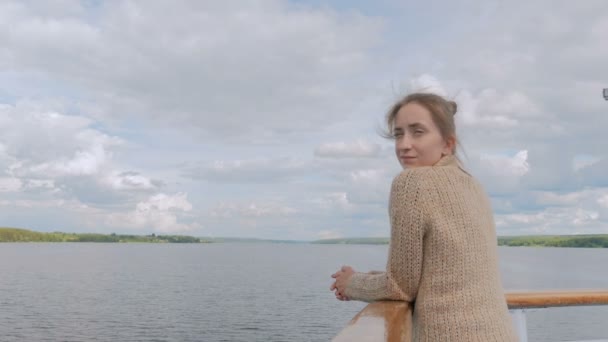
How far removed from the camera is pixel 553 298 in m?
2.64

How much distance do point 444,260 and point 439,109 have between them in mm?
420

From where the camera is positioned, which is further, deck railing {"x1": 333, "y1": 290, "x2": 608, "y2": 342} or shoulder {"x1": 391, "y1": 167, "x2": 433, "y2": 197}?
shoulder {"x1": 391, "y1": 167, "x2": 433, "y2": 197}

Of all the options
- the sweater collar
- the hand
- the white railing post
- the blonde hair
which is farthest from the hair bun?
the white railing post

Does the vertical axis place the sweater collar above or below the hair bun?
below

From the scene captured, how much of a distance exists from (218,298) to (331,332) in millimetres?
14081

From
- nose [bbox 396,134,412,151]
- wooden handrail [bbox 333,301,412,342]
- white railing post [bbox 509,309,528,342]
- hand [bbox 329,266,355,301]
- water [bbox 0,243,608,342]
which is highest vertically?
nose [bbox 396,134,412,151]

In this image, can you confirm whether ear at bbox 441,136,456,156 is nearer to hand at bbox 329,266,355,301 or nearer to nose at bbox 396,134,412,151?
nose at bbox 396,134,412,151

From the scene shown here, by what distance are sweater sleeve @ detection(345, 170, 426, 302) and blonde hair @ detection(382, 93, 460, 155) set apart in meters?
0.23

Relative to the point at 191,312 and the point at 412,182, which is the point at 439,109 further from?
the point at 191,312

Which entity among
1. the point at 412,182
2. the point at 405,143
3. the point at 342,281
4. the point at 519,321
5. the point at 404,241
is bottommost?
the point at 519,321

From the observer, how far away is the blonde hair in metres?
1.49

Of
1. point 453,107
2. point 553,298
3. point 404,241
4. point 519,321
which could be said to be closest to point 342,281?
point 404,241

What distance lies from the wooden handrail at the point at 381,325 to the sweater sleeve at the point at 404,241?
1.6 inches

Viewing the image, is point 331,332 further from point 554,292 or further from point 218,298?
point 554,292
